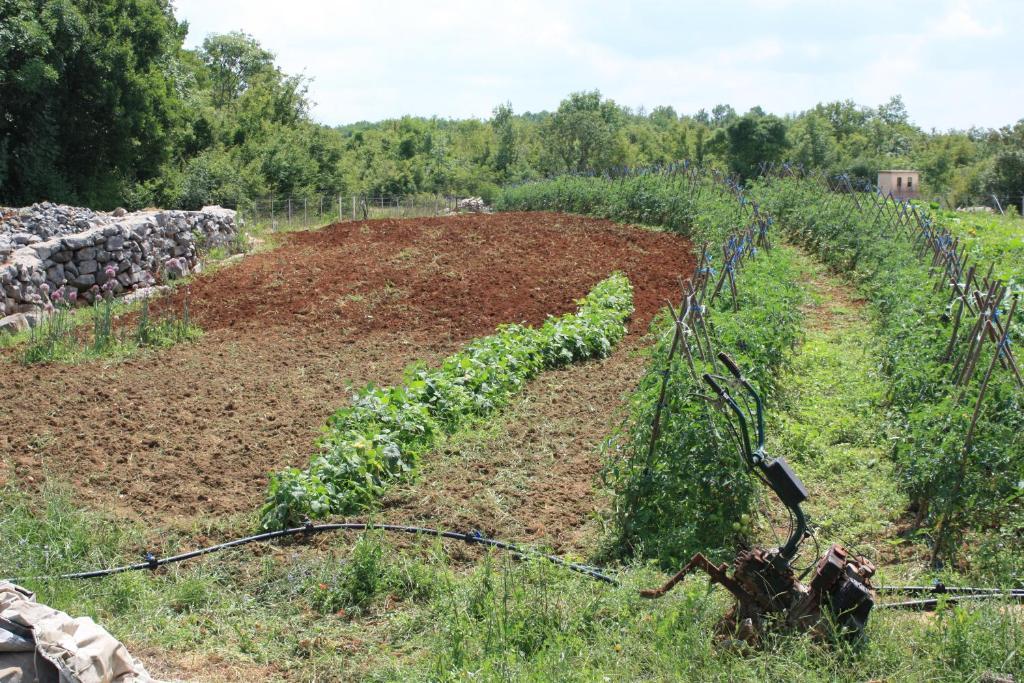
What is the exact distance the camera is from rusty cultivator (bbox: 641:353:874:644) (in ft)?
13.4

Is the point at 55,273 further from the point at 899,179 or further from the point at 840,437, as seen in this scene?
the point at 899,179

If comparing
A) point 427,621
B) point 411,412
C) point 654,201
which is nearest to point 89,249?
point 411,412

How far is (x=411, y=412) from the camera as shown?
7.90m

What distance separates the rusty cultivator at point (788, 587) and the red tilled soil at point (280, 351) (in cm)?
397

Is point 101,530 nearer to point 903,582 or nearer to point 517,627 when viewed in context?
point 517,627

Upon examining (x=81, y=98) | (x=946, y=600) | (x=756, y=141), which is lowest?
(x=946, y=600)

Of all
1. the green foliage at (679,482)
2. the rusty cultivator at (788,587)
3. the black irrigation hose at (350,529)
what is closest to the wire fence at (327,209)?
the black irrigation hose at (350,529)

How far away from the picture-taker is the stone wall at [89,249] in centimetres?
1292

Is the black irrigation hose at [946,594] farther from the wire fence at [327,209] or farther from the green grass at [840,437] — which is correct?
the wire fence at [327,209]

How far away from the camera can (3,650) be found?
3848mm

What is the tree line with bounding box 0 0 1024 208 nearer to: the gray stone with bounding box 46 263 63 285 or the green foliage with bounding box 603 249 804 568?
the gray stone with bounding box 46 263 63 285

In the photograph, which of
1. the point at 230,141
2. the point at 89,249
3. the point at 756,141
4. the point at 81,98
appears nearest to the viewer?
the point at 89,249

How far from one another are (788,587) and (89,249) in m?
13.3

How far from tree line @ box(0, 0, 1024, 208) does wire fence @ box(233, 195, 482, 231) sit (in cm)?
107
